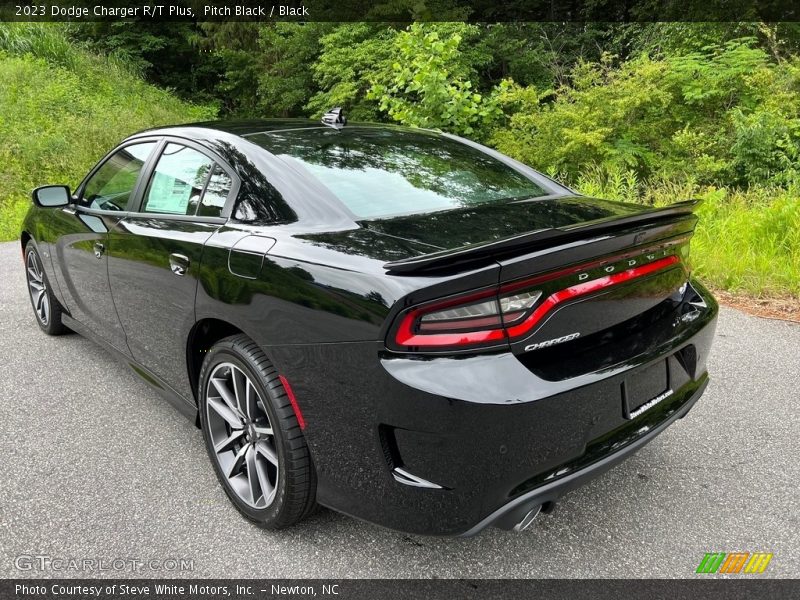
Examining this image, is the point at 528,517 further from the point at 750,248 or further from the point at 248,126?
the point at 750,248

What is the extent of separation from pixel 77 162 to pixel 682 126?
38.9ft

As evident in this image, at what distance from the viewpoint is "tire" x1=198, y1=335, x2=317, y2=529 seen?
80.9 inches

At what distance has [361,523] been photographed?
2316 mm

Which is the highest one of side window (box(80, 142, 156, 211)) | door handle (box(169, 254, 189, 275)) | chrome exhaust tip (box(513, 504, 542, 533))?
side window (box(80, 142, 156, 211))

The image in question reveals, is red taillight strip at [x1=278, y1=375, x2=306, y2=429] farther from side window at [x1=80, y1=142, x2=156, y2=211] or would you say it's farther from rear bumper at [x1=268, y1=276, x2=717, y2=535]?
side window at [x1=80, y1=142, x2=156, y2=211]

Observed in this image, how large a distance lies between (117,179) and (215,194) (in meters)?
1.11

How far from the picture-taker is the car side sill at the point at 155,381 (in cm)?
267

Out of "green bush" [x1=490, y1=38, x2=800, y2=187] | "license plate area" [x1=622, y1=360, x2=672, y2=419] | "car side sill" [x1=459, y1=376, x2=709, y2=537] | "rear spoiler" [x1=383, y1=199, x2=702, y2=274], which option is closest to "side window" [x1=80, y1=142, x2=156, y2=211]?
"rear spoiler" [x1=383, y1=199, x2=702, y2=274]

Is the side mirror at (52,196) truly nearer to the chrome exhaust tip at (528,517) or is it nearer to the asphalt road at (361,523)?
the asphalt road at (361,523)

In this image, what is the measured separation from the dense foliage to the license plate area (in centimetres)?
335

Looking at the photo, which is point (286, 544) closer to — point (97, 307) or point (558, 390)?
point (558, 390)

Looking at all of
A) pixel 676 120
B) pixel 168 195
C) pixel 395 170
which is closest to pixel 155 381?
pixel 168 195

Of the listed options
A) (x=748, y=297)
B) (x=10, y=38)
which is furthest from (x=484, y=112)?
(x=10, y=38)

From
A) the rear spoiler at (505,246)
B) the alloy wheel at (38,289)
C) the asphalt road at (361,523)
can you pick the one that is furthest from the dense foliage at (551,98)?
the alloy wheel at (38,289)
